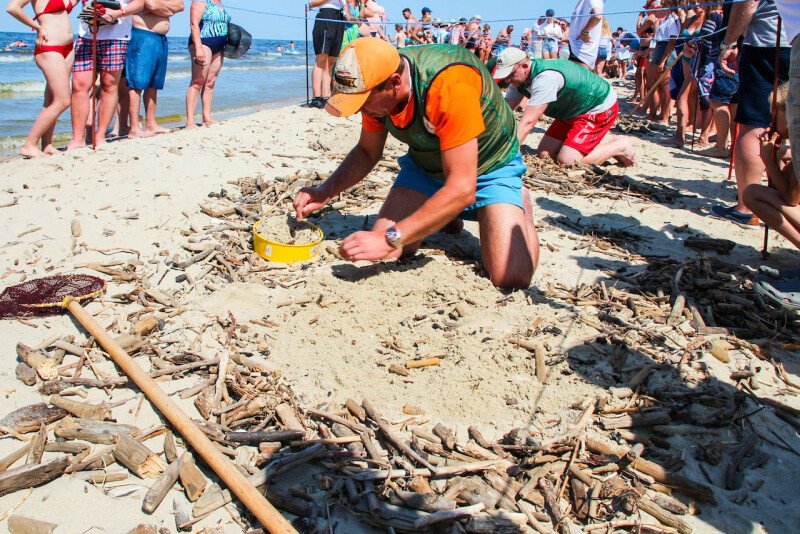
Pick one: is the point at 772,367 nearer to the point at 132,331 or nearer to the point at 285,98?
the point at 132,331

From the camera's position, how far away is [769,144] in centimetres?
379

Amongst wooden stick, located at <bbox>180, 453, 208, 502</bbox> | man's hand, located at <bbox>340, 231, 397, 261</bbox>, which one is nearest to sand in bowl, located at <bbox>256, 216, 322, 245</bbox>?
man's hand, located at <bbox>340, 231, 397, 261</bbox>

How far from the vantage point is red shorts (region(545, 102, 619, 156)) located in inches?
265

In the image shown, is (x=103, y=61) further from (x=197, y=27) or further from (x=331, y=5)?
(x=331, y=5)

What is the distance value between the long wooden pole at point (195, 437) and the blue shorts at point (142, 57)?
4594mm

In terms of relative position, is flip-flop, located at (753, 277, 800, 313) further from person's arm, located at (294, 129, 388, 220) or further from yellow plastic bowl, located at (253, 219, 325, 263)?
yellow plastic bowl, located at (253, 219, 325, 263)

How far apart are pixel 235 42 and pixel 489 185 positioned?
5.61 meters

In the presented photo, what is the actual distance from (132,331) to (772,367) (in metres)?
3.35

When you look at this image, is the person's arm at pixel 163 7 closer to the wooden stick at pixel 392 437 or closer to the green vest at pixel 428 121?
the green vest at pixel 428 121

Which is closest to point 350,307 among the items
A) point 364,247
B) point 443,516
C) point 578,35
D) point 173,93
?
point 364,247

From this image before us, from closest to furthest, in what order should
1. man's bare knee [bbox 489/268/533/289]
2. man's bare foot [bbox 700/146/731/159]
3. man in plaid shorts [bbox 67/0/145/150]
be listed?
1. man's bare knee [bbox 489/268/533/289]
2. man in plaid shorts [bbox 67/0/145/150]
3. man's bare foot [bbox 700/146/731/159]

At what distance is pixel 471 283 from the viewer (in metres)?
3.67

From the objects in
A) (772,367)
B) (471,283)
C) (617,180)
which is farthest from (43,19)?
(772,367)

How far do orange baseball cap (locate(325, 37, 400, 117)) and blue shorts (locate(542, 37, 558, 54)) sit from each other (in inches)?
528
